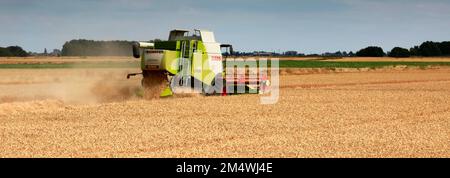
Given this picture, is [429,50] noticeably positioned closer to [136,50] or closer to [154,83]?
[154,83]

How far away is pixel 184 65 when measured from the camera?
919 inches

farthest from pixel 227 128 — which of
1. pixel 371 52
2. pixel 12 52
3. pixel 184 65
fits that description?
pixel 371 52

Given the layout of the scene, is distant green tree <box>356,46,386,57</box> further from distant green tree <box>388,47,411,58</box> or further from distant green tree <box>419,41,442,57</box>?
distant green tree <box>419,41,442,57</box>

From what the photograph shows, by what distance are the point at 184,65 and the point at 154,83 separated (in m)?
1.29

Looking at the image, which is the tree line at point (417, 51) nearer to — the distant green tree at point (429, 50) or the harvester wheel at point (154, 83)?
the distant green tree at point (429, 50)

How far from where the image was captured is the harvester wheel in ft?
77.2

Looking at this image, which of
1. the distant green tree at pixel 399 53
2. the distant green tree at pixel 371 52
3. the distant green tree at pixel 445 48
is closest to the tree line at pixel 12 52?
the distant green tree at pixel 371 52

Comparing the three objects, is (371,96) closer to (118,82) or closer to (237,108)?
(237,108)

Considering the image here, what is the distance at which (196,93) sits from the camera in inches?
959

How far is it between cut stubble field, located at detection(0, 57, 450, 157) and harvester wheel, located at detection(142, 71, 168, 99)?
0.71m

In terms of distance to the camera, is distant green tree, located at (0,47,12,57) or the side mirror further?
distant green tree, located at (0,47,12,57)

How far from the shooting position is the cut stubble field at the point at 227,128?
39.2ft

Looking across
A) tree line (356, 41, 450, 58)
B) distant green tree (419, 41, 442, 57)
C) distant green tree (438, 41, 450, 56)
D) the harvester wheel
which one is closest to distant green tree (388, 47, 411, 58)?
tree line (356, 41, 450, 58)

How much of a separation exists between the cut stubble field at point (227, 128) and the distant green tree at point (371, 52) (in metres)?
153
